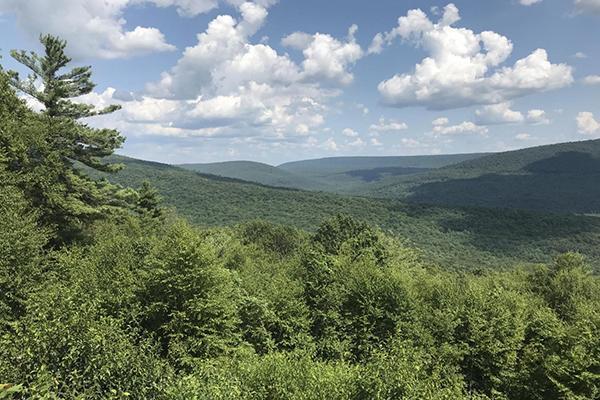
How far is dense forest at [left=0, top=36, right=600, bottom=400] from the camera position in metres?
16.7

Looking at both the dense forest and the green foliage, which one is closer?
the dense forest

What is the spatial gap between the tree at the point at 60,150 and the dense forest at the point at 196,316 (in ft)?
0.46

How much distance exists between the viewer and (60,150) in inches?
1278

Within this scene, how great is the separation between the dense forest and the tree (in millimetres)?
139

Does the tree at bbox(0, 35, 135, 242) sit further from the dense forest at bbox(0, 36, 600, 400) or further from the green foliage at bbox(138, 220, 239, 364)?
the green foliage at bbox(138, 220, 239, 364)

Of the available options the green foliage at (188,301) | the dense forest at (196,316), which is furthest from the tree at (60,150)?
the green foliage at (188,301)

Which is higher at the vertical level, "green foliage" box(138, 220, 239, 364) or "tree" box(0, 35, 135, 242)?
"tree" box(0, 35, 135, 242)

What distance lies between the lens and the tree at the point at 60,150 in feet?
97.6

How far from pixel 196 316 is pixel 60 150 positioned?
1689cm

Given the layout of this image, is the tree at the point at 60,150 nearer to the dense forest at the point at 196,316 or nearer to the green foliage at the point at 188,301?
the dense forest at the point at 196,316

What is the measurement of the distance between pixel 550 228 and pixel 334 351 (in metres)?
200

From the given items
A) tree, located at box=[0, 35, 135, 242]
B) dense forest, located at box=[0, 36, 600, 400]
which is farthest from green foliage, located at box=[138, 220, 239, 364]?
tree, located at box=[0, 35, 135, 242]

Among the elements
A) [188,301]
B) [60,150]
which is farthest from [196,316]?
[60,150]

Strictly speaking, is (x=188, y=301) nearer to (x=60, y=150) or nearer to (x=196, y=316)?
(x=196, y=316)
